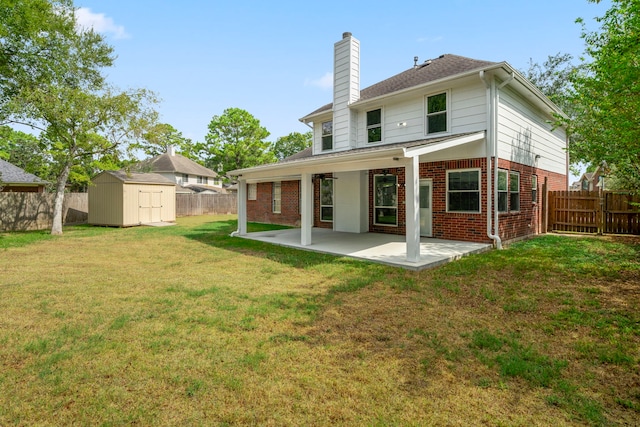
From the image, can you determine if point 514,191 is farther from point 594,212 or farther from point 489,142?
point 594,212

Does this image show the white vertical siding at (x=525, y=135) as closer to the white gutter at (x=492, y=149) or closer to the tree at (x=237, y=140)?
the white gutter at (x=492, y=149)

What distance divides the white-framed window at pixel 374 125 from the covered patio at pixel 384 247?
355 cm

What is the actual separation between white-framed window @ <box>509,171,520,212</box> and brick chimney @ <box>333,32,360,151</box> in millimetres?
5505

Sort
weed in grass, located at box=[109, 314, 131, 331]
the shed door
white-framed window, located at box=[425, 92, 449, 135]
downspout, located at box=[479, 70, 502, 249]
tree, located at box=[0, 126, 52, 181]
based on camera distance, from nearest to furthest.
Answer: weed in grass, located at box=[109, 314, 131, 331]
downspout, located at box=[479, 70, 502, 249]
white-framed window, located at box=[425, 92, 449, 135]
the shed door
tree, located at box=[0, 126, 52, 181]

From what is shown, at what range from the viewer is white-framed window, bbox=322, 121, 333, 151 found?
13547 millimetres

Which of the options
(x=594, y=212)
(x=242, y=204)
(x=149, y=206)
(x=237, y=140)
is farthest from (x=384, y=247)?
(x=237, y=140)

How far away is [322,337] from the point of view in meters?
3.65

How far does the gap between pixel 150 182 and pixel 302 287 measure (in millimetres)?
15849

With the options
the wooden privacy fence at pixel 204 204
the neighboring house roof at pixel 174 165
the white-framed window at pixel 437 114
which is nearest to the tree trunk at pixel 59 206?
the wooden privacy fence at pixel 204 204

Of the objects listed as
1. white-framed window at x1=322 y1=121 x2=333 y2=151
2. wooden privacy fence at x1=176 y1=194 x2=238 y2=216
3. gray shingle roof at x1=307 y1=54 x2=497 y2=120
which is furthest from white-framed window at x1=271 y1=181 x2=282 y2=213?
wooden privacy fence at x1=176 y1=194 x2=238 y2=216

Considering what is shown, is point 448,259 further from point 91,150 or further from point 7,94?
point 7,94

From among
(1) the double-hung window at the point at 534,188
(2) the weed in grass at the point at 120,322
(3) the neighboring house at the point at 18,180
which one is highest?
(3) the neighboring house at the point at 18,180

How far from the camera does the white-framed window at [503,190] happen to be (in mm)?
9641

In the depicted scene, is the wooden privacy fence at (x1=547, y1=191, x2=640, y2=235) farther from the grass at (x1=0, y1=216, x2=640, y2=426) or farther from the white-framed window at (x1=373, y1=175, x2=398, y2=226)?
the grass at (x1=0, y1=216, x2=640, y2=426)
